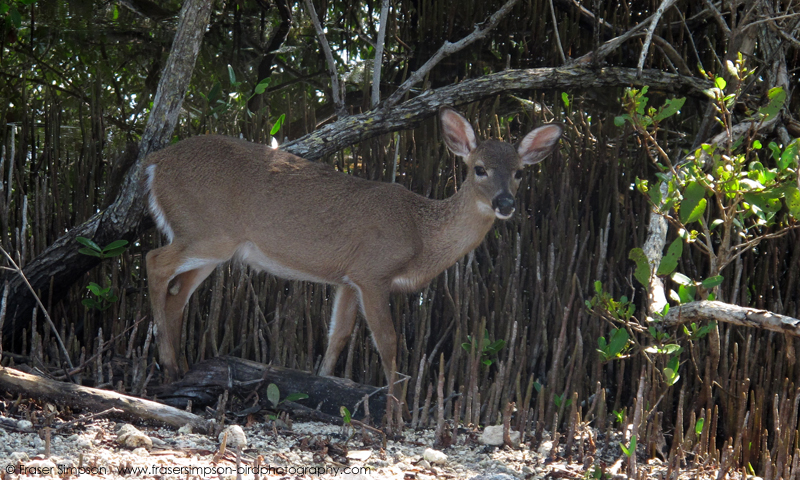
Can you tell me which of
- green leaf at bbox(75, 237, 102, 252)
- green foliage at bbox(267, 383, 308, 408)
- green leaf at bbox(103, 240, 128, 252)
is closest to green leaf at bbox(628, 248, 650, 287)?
green foliage at bbox(267, 383, 308, 408)

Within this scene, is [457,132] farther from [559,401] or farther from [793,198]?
[793,198]

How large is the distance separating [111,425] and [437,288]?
2929 mm

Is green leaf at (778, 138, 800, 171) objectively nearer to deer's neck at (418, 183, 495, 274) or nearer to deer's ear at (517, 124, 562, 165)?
deer's ear at (517, 124, 562, 165)

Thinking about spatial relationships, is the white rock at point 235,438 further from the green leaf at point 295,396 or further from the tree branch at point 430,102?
the tree branch at point 430,102

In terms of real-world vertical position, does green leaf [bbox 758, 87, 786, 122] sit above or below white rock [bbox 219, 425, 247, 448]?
above

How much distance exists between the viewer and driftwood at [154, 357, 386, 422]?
538 centimetres

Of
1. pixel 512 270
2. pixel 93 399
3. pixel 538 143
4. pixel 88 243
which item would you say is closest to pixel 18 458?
pixel 93 399

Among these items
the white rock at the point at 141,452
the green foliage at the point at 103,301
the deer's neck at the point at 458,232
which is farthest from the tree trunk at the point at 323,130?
the white rock at the point at 141,452

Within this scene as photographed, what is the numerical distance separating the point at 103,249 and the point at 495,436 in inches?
119

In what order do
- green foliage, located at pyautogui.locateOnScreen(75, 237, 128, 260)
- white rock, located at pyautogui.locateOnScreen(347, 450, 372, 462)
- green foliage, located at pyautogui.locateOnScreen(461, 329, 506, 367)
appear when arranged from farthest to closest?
green foliage, located at pyautogui.locateOnScreen(75, 237, 128, 260) → green foliage, located at pyautogui.locateOnScreen(461, 329, 506, 367) → white rock, located at pyautogui.locateOnScreen(347, 450, 372, 462)

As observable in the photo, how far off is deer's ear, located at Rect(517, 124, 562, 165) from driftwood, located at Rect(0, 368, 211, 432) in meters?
3.22

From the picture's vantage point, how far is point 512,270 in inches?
257

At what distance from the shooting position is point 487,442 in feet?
15.7

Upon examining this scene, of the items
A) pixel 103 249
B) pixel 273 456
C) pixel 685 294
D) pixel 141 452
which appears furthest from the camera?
pixel 103 249
